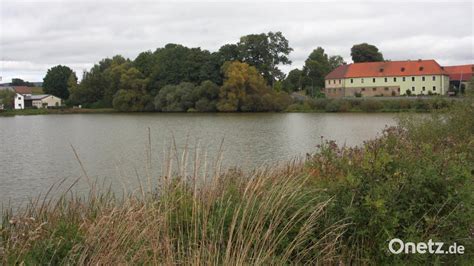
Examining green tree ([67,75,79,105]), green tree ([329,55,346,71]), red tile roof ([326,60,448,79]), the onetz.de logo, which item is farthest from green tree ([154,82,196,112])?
the onetz.de logo

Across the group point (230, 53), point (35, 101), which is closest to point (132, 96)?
point (230, 53)

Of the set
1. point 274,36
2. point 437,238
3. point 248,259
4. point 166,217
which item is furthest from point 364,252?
point 274,36

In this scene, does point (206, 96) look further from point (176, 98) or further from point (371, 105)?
point (371, 105)

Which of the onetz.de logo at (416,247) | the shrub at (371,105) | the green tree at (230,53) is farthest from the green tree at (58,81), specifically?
the onetz.de logo at (416,247)

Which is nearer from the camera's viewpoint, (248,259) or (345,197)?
(248,259)

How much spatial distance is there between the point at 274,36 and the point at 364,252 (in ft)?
257

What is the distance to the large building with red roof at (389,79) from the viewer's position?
82.1 metres

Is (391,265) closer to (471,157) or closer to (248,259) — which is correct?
(248,259)

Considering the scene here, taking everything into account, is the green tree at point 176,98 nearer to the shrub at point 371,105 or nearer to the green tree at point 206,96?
the green tree at point 206,96

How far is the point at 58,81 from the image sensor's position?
359ft

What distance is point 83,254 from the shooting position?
12.2ft

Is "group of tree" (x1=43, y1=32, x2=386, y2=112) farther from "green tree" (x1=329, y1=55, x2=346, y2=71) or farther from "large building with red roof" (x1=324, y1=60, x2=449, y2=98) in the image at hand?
"green tree" (x1=329, y1=55, x2=346, y2=71)

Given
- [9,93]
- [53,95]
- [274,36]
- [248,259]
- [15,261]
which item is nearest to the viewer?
[15,261]

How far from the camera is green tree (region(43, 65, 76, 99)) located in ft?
360
